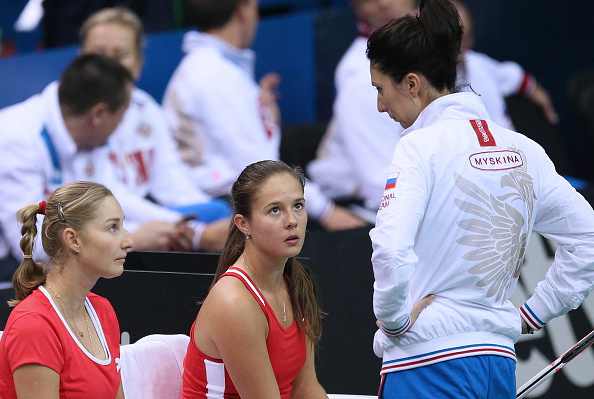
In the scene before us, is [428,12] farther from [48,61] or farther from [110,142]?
[48,61]

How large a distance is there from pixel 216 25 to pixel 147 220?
4.66 feet

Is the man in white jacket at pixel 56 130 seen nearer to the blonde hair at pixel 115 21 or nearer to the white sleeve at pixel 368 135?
the blonde hair at pixel 115 21

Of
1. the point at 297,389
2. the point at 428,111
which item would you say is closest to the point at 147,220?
the point at 297,389

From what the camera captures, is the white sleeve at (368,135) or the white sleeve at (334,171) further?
the white sleeve at (334,171)

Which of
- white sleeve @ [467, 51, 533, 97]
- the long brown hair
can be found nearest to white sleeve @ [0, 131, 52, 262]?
the long brown hair

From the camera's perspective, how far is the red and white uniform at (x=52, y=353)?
229cm

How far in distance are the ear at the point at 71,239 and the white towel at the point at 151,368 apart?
1.10 feet

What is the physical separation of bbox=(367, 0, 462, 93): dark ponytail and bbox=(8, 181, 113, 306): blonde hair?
825mm

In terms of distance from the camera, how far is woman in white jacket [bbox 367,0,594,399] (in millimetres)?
2221

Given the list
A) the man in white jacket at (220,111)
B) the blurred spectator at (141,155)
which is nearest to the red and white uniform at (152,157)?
the blurred spectator at (141,155)

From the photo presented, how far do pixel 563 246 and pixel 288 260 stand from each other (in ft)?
2.39

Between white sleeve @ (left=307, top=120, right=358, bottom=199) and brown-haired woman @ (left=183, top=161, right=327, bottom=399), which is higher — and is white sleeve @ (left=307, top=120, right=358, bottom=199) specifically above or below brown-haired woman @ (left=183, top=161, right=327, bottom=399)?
below

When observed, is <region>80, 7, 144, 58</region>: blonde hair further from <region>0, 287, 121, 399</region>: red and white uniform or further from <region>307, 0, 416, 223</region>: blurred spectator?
<region>0, 287, 121, 399</region>: red and white uniform

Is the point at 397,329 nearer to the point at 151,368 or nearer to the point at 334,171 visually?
the point at 151,368
